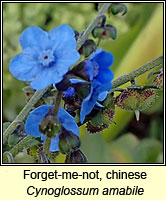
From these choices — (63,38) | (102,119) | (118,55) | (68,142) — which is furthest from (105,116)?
(118,55)

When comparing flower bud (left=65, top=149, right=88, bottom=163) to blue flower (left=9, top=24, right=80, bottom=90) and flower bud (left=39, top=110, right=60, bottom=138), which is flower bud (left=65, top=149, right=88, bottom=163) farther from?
A: blue flower (left=9, top=24, right=80, bottom=90)

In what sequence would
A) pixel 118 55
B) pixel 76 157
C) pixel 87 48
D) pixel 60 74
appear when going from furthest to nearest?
pixel 118 55 < pixel 87 48 < pixel 76 157 < pixel 60 74

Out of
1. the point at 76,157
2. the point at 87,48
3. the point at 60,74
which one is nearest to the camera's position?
the point at 60,74

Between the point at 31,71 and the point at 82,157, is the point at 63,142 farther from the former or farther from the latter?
the point at 31,71

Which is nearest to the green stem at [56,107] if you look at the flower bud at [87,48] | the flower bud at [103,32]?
the flower bud at [87,48]

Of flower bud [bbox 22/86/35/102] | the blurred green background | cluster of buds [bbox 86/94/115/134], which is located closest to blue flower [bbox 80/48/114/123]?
cluster of buds [bbox 86/94/115/134]

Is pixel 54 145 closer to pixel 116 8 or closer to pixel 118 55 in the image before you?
pixel 116 8
